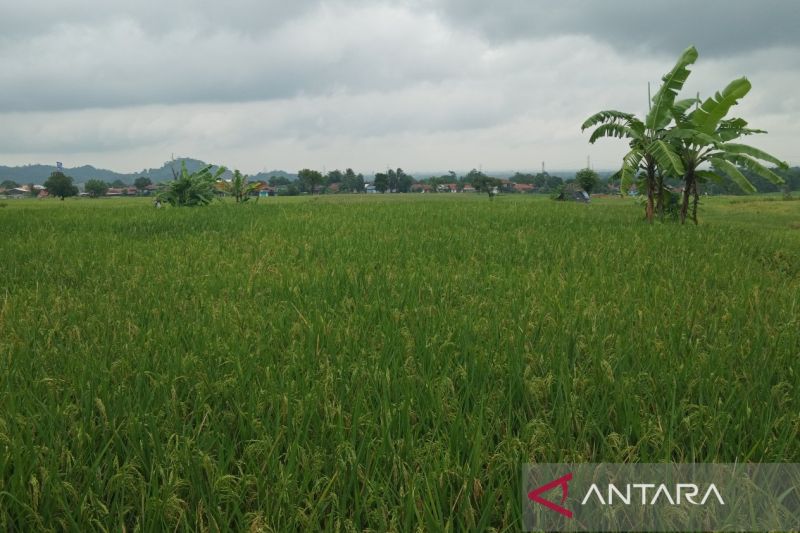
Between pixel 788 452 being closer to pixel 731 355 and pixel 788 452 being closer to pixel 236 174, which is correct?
pixel 731 355

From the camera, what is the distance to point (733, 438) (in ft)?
6.90

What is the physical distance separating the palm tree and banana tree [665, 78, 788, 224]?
18421mm

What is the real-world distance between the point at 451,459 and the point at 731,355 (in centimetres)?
217

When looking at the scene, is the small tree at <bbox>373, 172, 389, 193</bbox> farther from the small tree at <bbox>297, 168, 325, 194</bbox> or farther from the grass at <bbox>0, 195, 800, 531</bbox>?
the grass at <bbox>0, 195, 800, 531</bbox>

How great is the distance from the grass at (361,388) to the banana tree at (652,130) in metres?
6.97

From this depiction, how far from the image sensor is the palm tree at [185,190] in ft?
73.3

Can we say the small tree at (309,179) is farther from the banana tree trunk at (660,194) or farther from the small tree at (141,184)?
the banana tree trunk at (660,194)

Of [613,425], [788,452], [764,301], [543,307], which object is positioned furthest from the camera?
[764,301]

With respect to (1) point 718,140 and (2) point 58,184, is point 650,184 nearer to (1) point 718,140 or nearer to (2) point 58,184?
(1) point 718,140

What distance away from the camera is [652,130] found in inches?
517

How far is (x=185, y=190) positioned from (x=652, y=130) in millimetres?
18398

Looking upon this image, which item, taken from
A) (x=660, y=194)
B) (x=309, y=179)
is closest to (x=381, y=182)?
(x=309, y=179)

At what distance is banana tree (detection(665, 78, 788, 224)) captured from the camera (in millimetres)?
12086

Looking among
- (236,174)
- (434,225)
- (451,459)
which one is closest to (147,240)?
(434,225)
